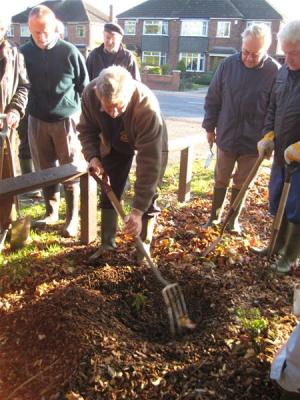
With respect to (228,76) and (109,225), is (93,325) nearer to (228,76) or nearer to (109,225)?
(109,225)

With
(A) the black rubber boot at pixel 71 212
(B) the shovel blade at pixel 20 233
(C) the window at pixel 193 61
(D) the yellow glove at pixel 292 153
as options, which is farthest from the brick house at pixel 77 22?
(D) the yellow glove at pixel 292 153

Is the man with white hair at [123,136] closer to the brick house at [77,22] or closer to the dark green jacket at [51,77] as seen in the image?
the dark green jacket at [51,77]

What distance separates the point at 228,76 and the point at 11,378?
A: 329 centimetres

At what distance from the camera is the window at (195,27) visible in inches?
1502

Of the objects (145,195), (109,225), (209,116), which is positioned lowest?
(109,225)

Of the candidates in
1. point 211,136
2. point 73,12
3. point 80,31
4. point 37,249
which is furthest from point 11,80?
point 73,12

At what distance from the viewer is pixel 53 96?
14.2ft

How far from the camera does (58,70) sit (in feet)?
14.1

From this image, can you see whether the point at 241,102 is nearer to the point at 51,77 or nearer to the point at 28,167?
the point at 51,77

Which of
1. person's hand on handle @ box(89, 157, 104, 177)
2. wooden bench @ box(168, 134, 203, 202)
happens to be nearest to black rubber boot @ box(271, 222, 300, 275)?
person's hand on handle @ box(89, 157, 104, 177)

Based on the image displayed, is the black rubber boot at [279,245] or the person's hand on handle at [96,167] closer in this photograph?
the person's hand on handle at [96,167]

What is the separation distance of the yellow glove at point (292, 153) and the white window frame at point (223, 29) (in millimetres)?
37546

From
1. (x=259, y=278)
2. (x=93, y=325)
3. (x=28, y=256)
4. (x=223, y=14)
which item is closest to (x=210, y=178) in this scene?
(x=259, y=278)

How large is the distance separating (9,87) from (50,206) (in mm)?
1377
